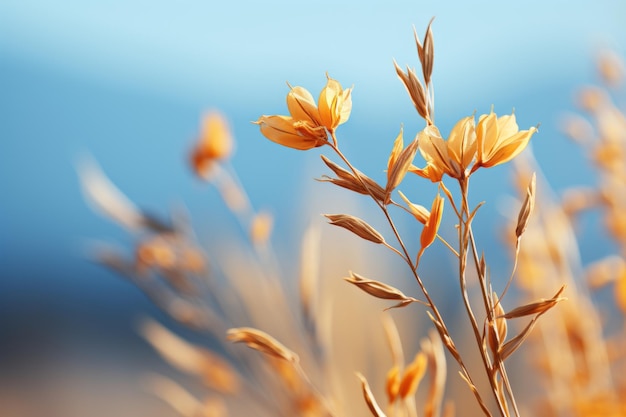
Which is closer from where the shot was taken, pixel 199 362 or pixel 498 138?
pixel 498 138

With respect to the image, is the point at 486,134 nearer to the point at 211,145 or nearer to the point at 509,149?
the point at 509,149

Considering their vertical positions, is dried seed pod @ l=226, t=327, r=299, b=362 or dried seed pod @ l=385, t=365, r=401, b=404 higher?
dried seed pod @ l=226, t=327, r=299, b=362

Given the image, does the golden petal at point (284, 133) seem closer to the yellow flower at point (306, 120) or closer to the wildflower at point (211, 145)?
the yellow flower at point (306, 120)

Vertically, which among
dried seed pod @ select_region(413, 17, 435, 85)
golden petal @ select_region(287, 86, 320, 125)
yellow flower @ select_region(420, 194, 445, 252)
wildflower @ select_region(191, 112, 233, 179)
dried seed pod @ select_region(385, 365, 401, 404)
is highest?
wildflower @ select_region(191, 112, 233, 179)

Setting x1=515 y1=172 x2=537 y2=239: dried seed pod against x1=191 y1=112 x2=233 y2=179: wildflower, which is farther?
x1=191 y1=112 x2=233 y2=179: wildflower

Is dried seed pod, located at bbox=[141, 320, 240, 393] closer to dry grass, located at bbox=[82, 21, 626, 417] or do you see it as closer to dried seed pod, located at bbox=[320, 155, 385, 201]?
dry grass, located at bbox=[82, 21, 626, 417]

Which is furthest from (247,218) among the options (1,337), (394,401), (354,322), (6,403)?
(1,337)

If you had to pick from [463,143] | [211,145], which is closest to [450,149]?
[463,143]

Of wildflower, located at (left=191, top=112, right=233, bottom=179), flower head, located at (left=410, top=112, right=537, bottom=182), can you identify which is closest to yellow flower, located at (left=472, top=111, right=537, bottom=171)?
flower head, located at (left=410, top=112, right=537, bottom=182)
